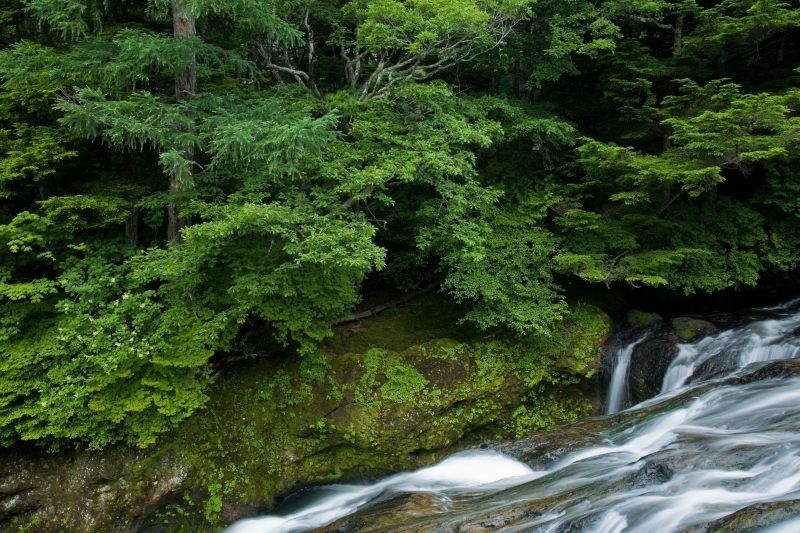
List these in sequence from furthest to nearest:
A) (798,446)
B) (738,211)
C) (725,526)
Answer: (738,211), (798,446), (725,526)

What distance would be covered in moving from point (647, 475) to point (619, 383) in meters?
3.62

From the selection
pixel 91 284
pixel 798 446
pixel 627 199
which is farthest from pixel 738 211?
pixel 91 284

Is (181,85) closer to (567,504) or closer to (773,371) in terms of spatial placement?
(567,504)

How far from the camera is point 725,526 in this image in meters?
4.27

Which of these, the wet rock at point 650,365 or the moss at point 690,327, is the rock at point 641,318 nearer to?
the moss at point 690,327

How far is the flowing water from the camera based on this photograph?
16.4ft

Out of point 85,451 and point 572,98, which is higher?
point 572,98

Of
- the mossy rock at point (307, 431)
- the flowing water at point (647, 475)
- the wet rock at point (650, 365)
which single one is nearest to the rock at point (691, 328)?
the wet rock at point (650, 365)

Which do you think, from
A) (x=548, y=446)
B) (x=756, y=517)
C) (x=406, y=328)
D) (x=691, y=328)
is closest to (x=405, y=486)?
(x=548, y=446)

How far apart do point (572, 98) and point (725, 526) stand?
9.09 m

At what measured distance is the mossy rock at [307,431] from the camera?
269 inches

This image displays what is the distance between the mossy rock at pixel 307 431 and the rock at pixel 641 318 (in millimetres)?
721

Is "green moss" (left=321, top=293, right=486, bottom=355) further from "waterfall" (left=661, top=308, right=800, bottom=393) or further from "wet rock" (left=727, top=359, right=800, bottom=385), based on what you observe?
"wet rock" (left=727, top=359, right=800, bottom=385)

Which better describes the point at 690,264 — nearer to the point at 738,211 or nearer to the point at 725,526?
the point at 738,211
